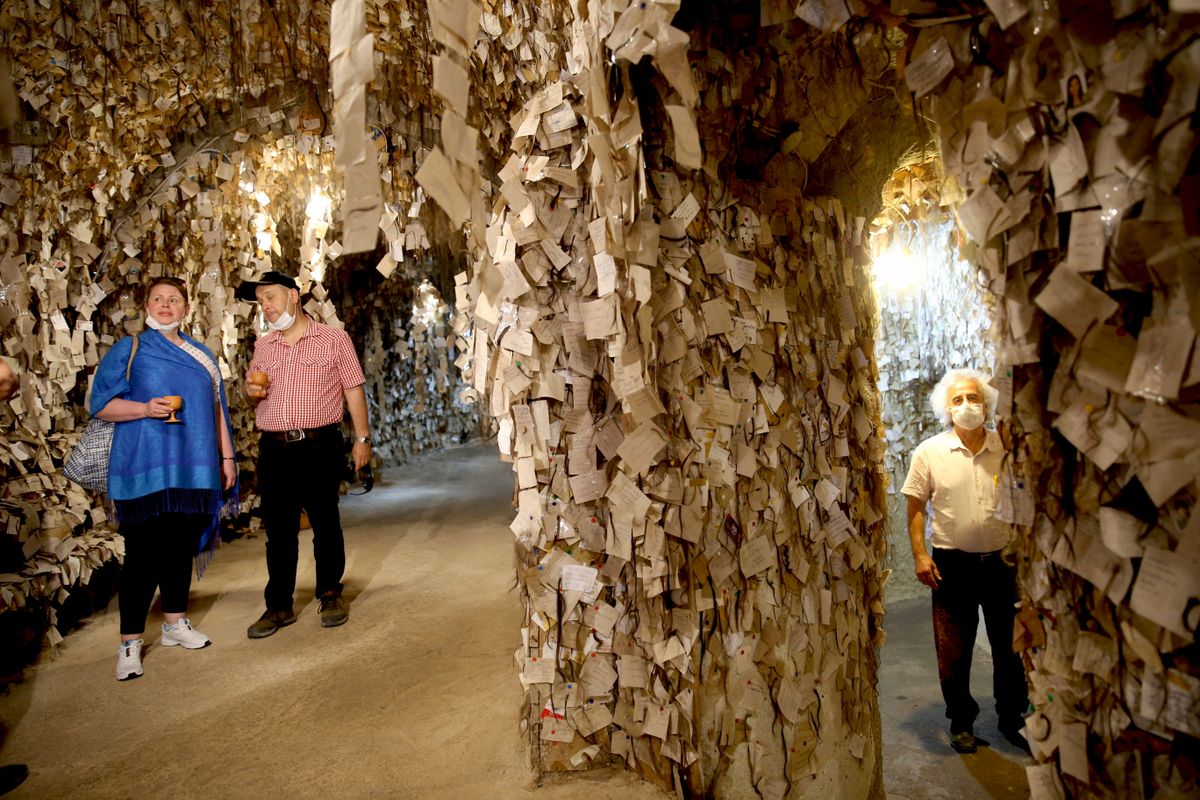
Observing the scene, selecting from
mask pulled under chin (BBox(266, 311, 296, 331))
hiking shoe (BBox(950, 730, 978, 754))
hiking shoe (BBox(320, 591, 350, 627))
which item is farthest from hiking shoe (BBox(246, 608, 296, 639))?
hiking shoe (BBox(950, 730, 978, 754))

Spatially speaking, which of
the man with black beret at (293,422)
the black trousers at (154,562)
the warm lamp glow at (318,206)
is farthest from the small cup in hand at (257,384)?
the warm lamp glow at (318,206)

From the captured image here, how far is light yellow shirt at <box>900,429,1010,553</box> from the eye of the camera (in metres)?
2.73

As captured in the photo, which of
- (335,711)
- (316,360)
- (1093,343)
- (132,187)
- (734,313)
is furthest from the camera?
(132,187)

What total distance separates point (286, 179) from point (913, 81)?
17.2ft

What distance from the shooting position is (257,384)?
277cm

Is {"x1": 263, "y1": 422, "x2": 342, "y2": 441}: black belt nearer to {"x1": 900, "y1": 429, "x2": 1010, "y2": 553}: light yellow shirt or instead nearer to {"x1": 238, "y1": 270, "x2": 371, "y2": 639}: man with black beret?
{"x1": 238, "y1": 270, "x2": 371, "y2": 639}: man with black beret

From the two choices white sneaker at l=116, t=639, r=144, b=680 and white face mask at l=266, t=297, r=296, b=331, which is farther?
white face mask at l=266, t=297, r=296, b=331

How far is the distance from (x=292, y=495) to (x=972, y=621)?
310cm

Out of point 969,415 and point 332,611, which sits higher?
point 969,415

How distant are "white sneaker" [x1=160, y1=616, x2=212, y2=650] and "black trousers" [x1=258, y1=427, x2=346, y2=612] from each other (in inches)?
11.6

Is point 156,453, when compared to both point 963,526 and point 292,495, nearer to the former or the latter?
point 292,495

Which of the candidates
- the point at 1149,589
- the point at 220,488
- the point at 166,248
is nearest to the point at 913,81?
the point at 1149,589

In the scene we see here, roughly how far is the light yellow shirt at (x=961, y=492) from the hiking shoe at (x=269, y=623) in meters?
2.92

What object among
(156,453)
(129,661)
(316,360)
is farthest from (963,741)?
(156,453)
